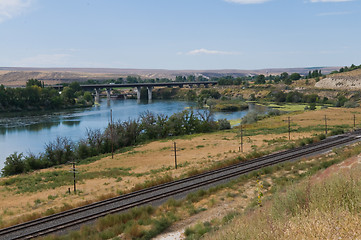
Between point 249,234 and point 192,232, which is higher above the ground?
point 249,234

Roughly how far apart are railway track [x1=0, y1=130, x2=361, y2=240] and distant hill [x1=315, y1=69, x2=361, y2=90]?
112m

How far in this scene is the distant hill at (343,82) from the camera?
121381mm

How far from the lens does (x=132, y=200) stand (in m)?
17.9

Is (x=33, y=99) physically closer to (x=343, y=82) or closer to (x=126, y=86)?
(x=126, y=86)

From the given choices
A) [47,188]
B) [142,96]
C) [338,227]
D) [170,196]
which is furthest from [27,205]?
[142,96]

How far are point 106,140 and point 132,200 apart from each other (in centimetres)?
2883

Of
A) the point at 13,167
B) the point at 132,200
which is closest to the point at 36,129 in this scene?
the point at 13,167

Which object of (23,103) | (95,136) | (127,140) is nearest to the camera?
(95,136)

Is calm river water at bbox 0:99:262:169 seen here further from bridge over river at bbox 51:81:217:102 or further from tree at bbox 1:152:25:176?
bridge over river at bbox 51:81:217:102

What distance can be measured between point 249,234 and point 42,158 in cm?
3695

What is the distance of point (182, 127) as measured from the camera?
56.2 meters

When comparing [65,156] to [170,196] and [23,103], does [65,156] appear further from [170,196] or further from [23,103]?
[23,103]

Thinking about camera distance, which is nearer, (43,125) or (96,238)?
(96,238)

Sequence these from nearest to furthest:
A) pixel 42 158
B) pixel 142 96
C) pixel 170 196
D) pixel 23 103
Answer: pixel 170 196
pixel 42 158
pixel 23 103
pixel 142 96
